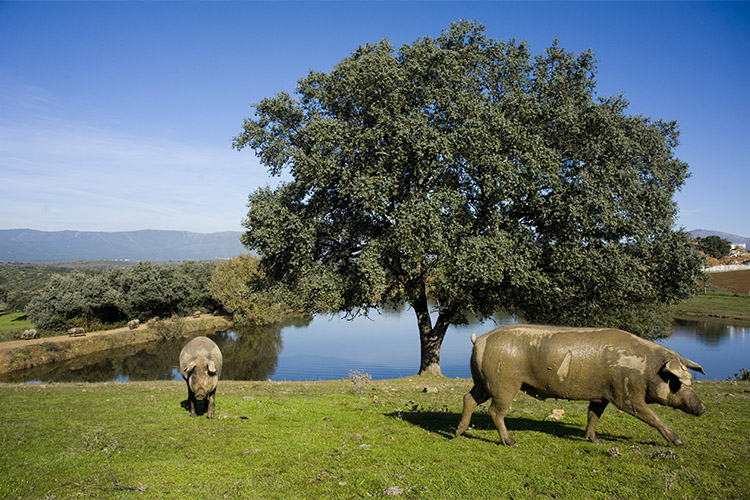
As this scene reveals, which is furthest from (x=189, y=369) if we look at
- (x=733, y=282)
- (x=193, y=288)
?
(x=733, y=282)

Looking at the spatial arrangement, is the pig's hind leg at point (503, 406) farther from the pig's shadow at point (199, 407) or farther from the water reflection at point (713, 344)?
the water reflection at point (713, 344)

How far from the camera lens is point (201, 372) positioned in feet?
36.4

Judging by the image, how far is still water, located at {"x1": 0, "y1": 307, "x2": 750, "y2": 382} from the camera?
29.5 m

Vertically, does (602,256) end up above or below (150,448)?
above

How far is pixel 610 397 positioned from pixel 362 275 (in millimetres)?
10249

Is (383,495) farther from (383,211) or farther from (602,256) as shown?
(602,256)

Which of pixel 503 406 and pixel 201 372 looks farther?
pixel 201 372

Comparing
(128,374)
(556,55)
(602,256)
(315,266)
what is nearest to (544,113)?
(556,55)

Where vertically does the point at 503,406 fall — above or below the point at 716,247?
below

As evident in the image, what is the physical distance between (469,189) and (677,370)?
11.4m

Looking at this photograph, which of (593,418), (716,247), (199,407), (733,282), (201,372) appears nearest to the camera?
(593,418)

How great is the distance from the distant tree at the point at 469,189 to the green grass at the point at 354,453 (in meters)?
5.40

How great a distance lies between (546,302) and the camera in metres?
17.7

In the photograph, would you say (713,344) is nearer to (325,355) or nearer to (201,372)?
(325,355)
